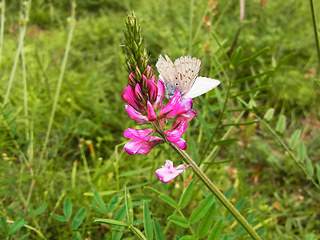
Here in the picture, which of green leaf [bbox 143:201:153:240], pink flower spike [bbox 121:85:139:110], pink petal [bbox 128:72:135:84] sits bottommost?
green leaf [bbox 143:201:153:240]

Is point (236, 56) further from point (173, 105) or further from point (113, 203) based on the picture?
point (113, 203)

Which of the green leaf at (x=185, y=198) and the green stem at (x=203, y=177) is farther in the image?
the green leaf at (x=185, y=198)

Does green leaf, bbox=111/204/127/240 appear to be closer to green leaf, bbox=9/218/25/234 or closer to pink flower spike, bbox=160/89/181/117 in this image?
green leaf, bbox=9/218/25/234

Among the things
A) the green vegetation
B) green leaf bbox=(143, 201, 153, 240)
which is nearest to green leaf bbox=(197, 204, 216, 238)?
the green vegetation

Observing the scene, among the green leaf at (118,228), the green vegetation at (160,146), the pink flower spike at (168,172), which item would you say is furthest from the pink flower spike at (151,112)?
the green leaf at (118,228)

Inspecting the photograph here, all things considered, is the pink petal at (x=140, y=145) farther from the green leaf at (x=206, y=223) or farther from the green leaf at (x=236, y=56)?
the green leaf at (x=236, y=56)

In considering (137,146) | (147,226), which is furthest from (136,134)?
(147,226)
